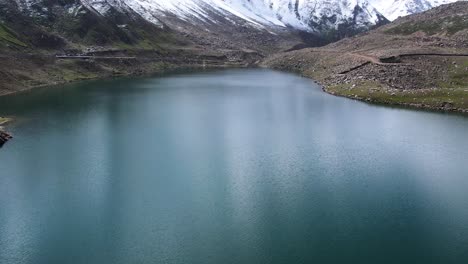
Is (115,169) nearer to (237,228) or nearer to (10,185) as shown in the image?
(10,185)

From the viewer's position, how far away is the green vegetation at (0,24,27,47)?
162587 mm

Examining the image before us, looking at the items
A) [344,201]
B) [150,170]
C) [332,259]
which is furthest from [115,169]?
[332,259]

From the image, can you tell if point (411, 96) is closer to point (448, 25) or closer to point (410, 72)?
point (410, 72)

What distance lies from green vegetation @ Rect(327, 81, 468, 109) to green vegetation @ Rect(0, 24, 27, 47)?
355 ft

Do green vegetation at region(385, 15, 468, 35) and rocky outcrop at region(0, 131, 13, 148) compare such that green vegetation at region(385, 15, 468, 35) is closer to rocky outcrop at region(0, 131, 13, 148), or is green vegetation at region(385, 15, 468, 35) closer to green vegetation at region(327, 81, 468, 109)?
green vegetation at region(327, 81, 468, 109)

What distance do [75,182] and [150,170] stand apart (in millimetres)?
9522

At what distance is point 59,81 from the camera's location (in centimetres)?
14912

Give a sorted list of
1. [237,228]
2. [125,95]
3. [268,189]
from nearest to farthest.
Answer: [237,228]
[268,189]
[125,95]

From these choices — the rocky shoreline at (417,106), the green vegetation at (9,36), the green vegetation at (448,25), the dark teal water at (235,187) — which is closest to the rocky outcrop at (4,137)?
the dark teal water at (235,187)

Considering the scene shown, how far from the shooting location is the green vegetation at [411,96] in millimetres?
103938

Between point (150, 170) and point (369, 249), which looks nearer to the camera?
point (369, 249)

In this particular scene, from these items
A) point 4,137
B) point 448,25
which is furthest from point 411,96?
point 448,25

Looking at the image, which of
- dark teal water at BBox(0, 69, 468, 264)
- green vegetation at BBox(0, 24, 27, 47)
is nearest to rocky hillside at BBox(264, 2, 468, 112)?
dark teal water at BBox(0, 69, 468, 264)

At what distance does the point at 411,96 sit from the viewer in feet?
364
